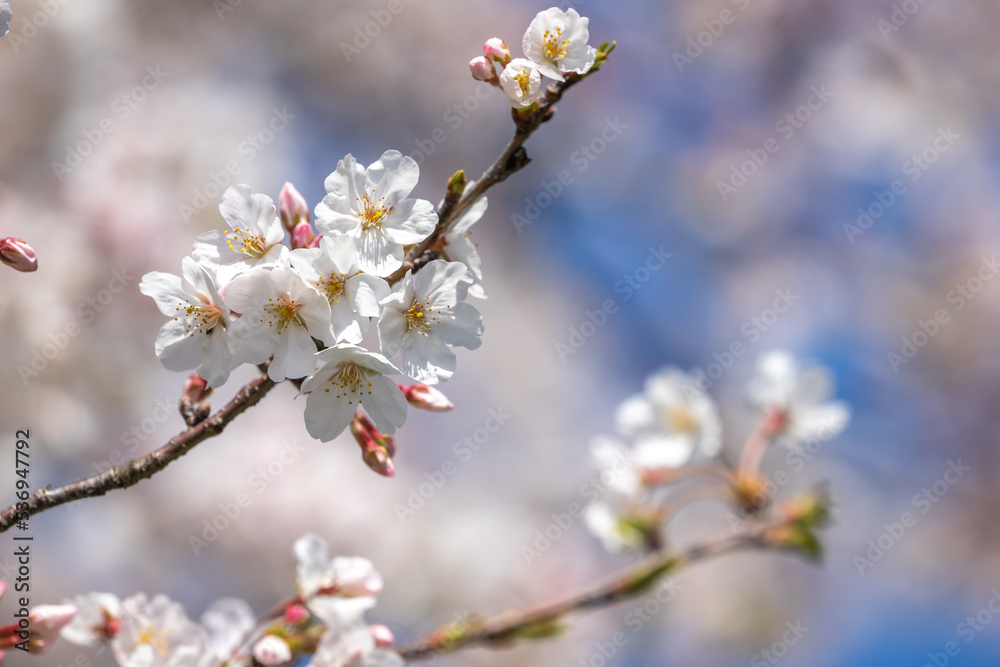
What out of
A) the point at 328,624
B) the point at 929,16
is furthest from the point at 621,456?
the point at 929,16

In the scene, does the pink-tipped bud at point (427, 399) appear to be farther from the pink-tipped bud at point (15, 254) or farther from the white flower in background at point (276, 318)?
the pink-tipped bud at point (15, 254)

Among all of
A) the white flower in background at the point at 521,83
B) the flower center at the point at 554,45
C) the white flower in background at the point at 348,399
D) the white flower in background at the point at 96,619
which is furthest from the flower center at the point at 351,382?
the white flower in background at the point at 96,619

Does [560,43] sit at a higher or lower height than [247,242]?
higher

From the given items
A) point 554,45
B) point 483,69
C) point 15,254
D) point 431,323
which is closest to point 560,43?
point 554,45

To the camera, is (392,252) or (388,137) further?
(388,137)

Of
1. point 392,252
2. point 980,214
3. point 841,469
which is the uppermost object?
point 980,214

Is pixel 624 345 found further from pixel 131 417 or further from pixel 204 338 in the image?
pixel 204 338

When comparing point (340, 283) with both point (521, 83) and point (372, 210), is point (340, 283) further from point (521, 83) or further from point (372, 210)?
point (521, 83)
